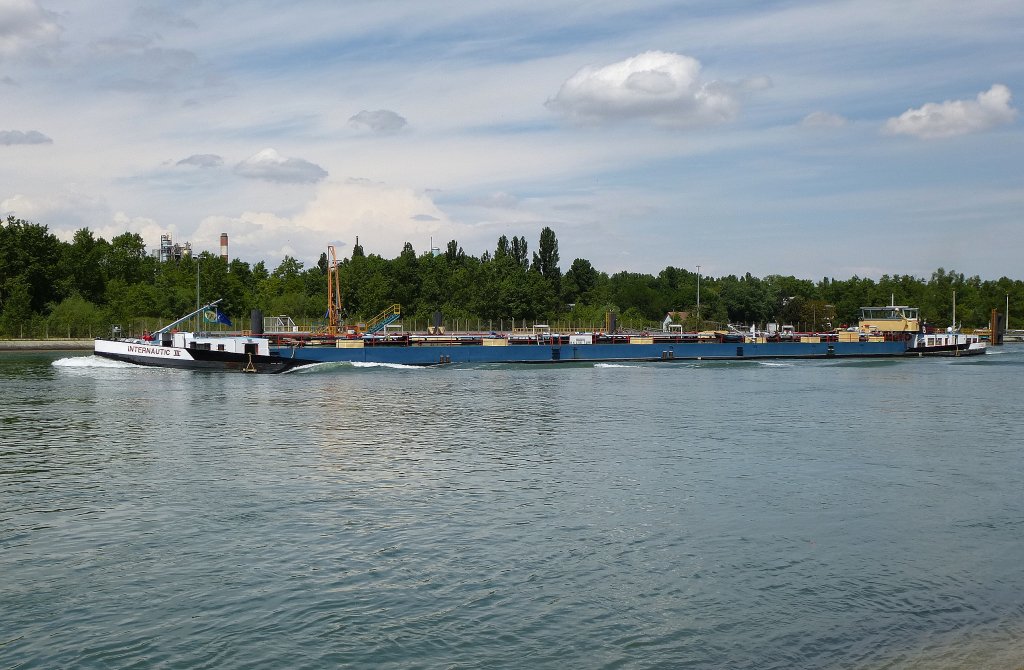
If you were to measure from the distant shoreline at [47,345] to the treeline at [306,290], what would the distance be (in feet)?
14.0

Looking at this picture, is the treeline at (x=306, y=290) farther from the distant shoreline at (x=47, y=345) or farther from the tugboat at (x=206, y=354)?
the tugboat at (x=206, y=354)

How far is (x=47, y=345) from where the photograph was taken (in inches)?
4200

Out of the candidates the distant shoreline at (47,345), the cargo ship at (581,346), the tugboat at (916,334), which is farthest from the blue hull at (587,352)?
the distant shoreline at (47,345)

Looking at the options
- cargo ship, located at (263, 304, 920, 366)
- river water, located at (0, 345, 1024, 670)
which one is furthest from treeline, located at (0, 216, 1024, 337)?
river water, located at (0, 345, 1024, 670)

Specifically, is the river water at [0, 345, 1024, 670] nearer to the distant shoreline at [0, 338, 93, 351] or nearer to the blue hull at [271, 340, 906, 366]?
A: the blue hull at [271, 340, 906, 366]

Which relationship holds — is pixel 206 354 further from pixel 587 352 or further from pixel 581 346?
pixel 587 352

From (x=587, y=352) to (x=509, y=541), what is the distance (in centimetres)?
6568

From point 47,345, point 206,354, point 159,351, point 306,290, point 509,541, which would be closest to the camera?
point 509,541

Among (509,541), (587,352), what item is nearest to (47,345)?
(587,352)

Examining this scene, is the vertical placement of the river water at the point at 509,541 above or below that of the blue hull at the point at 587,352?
below

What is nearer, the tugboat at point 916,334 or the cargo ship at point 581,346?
the cargo ship at point 581,346

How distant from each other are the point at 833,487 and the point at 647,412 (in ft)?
59.3

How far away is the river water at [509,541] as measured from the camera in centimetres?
1346

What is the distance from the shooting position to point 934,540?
62.4 feet
